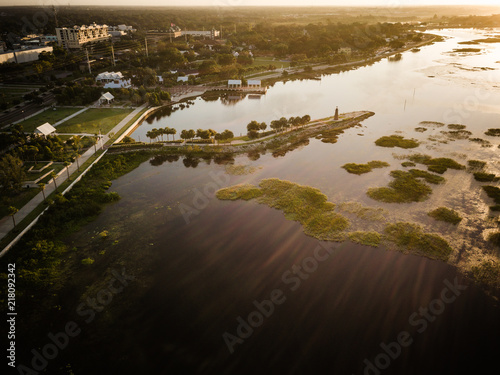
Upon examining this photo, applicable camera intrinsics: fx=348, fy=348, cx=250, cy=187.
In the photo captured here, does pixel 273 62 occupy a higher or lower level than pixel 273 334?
higher

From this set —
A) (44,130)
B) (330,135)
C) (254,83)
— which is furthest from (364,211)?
(254,83)

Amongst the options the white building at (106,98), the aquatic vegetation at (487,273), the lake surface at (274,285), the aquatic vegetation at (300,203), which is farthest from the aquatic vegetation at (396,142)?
the white building at (106,98)

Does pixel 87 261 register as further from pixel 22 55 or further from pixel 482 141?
pixel 22 55

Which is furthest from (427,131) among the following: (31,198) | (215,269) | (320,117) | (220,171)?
(31,198)

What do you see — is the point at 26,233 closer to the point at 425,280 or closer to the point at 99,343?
the point at 99,343

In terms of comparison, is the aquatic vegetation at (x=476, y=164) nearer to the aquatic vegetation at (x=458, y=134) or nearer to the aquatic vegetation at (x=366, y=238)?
the aquatic vegetation at (x=458, y=134)
